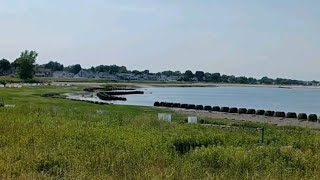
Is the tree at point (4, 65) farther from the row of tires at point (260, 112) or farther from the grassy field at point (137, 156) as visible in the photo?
the grassy field at point (137, 156)

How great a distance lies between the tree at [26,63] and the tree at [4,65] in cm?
3924

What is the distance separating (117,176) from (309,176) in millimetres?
5017

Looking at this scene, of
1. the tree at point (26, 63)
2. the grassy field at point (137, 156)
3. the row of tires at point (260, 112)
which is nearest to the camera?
the grassy field at point (137, 156)

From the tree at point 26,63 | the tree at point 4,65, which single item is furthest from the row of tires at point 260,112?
the tree at point 4,65

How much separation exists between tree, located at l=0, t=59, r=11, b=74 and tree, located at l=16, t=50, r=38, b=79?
129 feet

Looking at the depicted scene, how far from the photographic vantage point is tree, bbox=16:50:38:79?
135000mm

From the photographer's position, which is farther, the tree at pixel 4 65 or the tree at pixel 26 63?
the tree at pixel 4 65

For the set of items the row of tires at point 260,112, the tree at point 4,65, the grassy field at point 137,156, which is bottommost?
the row of tires at point 260,112

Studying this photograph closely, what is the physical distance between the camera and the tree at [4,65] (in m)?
180

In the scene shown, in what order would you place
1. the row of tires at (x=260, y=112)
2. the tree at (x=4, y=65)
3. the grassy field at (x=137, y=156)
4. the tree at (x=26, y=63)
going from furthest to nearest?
the tree at (x=4, y=65)
the tree at (x=26, y=63)
the row of tires at (x=260, y=112)
the grassy field at (x=137, y=156)

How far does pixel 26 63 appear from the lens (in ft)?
445

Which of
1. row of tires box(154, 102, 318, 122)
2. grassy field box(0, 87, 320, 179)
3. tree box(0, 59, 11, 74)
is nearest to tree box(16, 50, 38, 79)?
tree box(0, 59, 11, 74)

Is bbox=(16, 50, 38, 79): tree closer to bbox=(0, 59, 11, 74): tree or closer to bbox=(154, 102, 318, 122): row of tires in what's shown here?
bbox=(0, 59, 11, 74): tree

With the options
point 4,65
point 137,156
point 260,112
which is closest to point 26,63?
point 4,65
